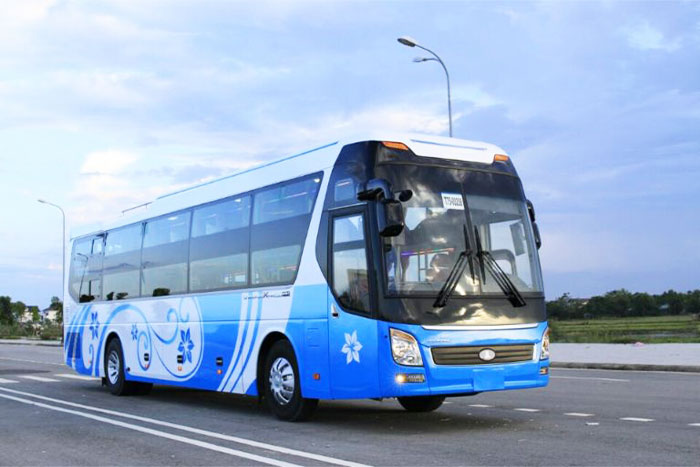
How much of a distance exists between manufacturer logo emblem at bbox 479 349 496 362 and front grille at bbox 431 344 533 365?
0.9 inches

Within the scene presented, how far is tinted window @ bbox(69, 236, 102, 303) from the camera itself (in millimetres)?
18656

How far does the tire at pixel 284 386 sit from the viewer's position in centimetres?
1146

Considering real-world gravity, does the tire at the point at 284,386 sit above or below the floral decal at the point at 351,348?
below

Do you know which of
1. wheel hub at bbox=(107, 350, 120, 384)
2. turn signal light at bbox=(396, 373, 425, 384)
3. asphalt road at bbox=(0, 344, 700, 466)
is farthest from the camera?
wheel hub at bbox=(107, 350, 120, 384)

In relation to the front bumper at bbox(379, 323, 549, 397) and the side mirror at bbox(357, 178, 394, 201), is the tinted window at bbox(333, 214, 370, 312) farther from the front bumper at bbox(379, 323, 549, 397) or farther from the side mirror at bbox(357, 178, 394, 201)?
the front bumper at bbox(379, 323, 549, 397)

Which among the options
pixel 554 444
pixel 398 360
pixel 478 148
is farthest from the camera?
pixel 478 148

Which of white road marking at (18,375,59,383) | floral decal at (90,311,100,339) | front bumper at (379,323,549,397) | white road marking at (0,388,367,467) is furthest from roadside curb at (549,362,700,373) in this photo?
white road marking at (18,375,59,383)

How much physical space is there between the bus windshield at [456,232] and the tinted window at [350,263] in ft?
1.26

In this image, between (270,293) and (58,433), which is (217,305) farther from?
(58,433)

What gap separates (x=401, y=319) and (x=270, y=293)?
112 inches

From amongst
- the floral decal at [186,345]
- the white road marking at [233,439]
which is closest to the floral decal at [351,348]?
the white road marking at [233,439]

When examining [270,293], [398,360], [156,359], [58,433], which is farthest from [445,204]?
[156,359]

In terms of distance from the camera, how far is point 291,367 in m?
11.6

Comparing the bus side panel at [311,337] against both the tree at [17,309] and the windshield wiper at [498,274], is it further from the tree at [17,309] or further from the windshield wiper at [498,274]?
the tree at [17,309]
